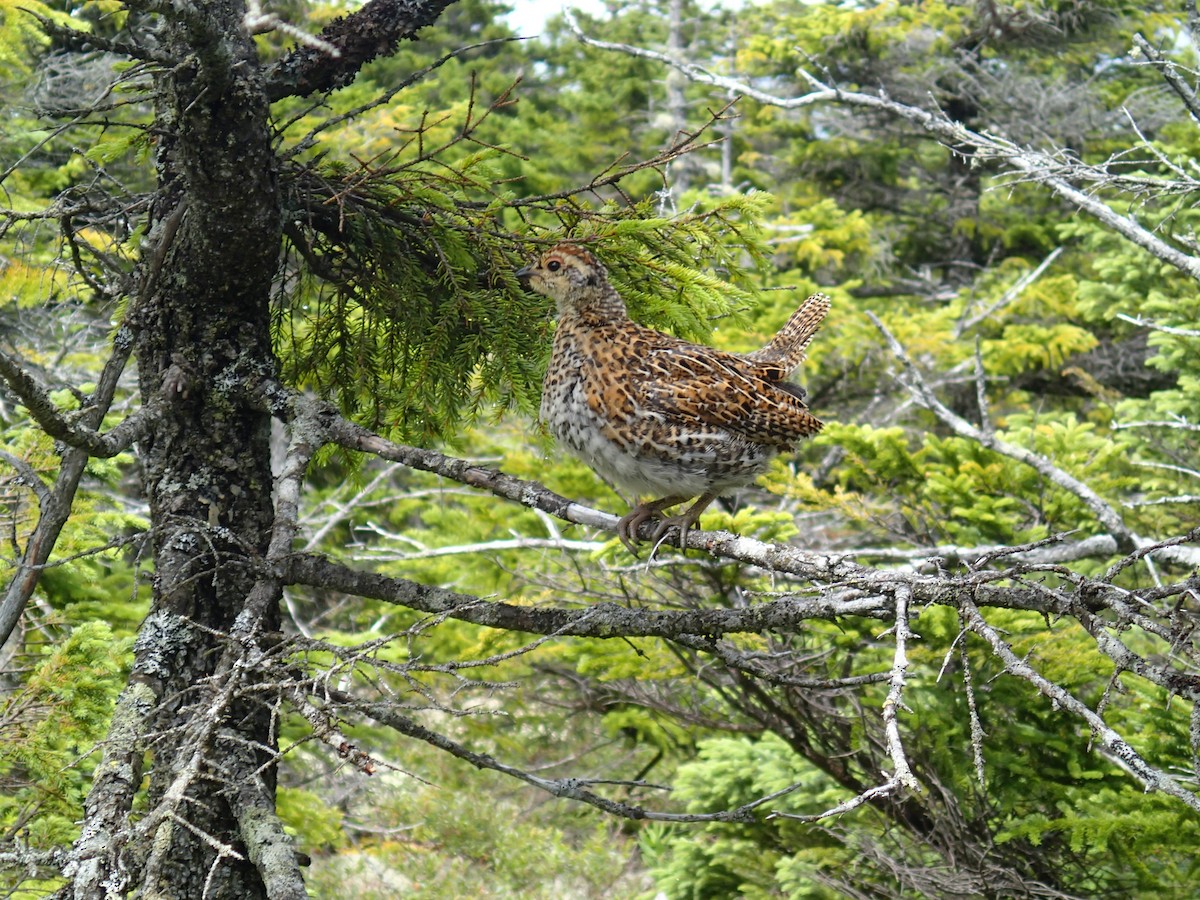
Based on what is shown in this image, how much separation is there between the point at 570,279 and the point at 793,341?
1239 mm

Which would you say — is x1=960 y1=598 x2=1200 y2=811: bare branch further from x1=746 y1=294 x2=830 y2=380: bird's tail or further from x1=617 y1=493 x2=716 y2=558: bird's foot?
x1=746 y1=294 x2=830 y2=380: bird's tail

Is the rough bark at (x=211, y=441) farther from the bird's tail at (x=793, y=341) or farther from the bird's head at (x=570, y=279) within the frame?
the bird's tail at (x=793, y=341)

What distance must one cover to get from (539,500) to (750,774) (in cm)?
471

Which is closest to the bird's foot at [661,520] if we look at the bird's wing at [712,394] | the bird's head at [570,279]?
the bird's wing at [712,394]

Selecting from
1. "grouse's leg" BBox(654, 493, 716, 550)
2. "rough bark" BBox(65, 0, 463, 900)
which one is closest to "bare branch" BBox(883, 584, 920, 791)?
"grouse's leg" BBox(654, 493, 716, 550)

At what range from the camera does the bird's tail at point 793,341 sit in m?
4.85

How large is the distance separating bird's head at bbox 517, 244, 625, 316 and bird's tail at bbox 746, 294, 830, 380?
30.2 inches

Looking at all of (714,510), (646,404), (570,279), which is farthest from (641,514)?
(714,510)

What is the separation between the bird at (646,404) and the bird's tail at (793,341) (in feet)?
1.71

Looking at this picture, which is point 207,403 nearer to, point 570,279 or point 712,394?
point 570,279

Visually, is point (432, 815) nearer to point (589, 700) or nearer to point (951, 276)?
point (589, 700)

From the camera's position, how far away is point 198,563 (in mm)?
3518

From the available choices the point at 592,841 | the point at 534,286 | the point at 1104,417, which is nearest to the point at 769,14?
the point at 1104,417

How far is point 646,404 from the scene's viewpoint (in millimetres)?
3902
